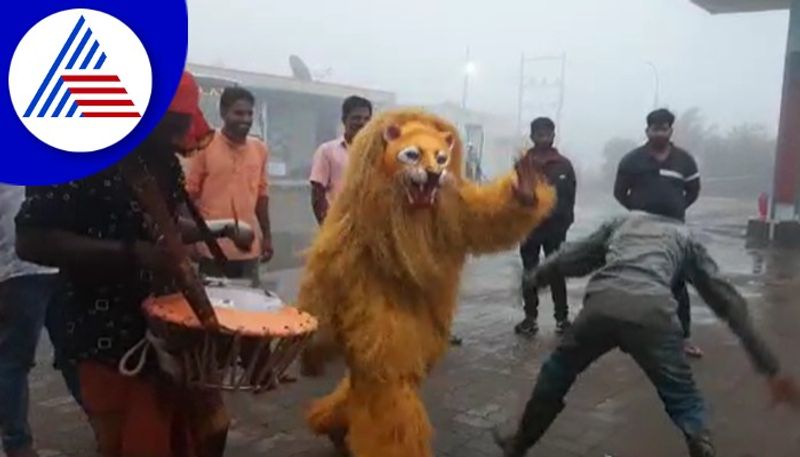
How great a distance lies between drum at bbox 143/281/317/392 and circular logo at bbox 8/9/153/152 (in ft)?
1.48

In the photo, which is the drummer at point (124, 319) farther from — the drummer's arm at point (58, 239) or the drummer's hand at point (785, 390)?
the drummer's hand at point (785, 390)

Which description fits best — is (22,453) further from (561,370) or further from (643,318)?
(643,318)

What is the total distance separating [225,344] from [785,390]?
6.96 ft

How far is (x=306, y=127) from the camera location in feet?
57.1

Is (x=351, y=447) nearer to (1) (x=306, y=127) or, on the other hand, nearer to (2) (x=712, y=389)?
(2) (x=712, y=389)

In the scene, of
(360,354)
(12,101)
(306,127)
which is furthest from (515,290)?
(306,127)

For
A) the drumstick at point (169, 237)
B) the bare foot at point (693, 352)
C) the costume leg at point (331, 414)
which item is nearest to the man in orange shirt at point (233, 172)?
the costume leg at point (331, 414)

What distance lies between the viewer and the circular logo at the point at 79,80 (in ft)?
5.49

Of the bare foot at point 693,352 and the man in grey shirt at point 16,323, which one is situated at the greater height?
the man in grey shirt at point 16,323

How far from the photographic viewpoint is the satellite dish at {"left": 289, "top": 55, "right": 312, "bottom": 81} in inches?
731

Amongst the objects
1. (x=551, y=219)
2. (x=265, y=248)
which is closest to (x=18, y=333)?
(x=265, y=248)

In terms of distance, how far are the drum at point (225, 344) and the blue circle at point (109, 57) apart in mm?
405

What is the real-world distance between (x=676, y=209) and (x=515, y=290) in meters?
4.70

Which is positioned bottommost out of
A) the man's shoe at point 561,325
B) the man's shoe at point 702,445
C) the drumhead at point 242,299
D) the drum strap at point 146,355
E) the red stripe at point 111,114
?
the man's shoe at point 561,325
